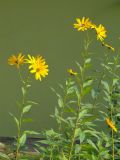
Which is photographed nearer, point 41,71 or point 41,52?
point 41,71

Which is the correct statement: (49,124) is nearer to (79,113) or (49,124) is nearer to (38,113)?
(38,113)

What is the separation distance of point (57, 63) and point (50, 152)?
3.45 meters

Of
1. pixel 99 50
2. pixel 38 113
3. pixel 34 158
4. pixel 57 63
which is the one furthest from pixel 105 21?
pixel 34 158

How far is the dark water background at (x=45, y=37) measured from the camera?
6.11 metres

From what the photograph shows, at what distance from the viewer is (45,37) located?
20.3 ft

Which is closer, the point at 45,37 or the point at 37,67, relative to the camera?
the point at 37,67

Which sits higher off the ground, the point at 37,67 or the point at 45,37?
the point at 45,37

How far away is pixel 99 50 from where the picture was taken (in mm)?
6129

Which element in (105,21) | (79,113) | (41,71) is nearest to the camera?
(41,71)

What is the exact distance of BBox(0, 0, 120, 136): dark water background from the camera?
20.0 feet

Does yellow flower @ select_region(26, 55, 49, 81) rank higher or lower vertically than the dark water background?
lower

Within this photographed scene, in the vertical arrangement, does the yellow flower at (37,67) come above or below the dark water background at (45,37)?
below

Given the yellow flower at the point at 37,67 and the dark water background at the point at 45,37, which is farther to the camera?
the dark water background at the point at 45,37

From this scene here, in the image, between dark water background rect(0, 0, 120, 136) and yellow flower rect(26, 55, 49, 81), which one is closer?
yellow flower rect(26, 55, 49, 81)
